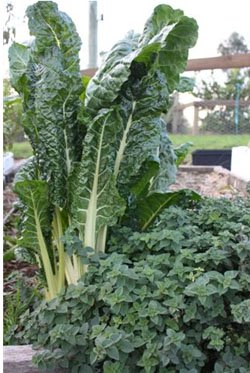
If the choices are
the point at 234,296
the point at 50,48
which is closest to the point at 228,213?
the point at 234,296

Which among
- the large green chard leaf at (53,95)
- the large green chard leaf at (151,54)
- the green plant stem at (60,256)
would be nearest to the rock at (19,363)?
the green plant stem at (60,256)

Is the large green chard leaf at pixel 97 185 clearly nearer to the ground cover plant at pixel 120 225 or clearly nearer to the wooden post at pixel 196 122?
the ground cover plant at pixel 120 225

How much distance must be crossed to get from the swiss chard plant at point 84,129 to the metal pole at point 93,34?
5.82 ft

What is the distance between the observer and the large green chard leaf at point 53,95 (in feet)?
4.94

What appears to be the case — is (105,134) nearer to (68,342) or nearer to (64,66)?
(64,66)

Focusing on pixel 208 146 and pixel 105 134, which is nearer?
pixel 105 134

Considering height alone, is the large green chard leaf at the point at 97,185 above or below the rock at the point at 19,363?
above

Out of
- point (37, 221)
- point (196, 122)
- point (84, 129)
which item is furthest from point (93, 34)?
point (196, 122)

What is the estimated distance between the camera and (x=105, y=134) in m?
1.44

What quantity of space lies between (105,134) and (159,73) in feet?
0.97

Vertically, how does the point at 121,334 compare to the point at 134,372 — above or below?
above

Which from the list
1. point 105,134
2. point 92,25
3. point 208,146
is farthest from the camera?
point 208,146

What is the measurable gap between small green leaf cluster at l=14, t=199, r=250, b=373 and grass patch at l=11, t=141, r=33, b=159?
5.14 meters

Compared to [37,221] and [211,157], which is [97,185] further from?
[211,157]
